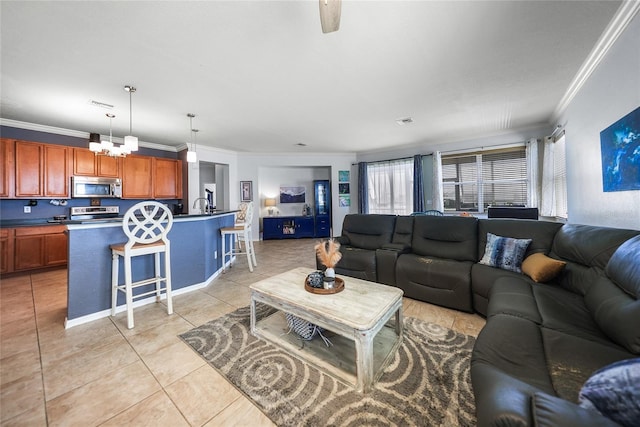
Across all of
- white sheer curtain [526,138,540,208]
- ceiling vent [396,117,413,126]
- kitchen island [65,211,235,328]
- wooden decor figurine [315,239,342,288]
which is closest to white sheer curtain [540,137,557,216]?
white sheer curtain [526,138,540,208]

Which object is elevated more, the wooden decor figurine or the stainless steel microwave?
the stainless steel microwave

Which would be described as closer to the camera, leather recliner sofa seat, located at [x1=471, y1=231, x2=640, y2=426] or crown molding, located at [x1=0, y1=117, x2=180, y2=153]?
leather recliner sofa seat, located at [x1=471, y1=231, x2=640, y2=426]

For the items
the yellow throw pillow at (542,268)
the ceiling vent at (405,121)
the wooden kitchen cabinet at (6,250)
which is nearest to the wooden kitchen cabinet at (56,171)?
the wooden kitchen cabinet at (6,250)

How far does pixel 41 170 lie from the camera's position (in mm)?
3861

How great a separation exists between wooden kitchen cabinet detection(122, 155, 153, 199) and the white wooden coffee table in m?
4.51

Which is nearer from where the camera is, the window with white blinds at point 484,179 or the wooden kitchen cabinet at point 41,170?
the wooden kitchen cabinet at point 41,170

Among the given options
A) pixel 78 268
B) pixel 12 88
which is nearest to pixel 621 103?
pixel 78 268

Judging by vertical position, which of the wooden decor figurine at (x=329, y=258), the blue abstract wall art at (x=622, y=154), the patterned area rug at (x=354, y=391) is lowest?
the patterned area rug at (x=354, y=391)

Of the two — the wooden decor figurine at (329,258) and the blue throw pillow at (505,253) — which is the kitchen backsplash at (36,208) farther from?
the blue throw pillow at (505,253)

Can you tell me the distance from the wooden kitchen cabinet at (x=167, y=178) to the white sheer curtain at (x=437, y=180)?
612cm

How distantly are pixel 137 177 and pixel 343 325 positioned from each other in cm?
546

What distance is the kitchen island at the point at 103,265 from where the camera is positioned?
7.27ft

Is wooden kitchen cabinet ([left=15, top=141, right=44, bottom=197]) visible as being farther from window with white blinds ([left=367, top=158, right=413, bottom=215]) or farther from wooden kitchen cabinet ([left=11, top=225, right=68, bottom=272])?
window with white blinds ([left=367, top=158, right=413, bottom=215])

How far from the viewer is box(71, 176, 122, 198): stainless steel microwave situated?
13.6ft
